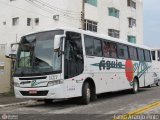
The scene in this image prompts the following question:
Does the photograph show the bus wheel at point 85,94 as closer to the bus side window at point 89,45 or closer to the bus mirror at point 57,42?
the bus side window at point 89,45

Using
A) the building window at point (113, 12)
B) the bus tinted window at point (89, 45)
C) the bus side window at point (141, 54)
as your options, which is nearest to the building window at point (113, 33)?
the building window at point (113, 12)

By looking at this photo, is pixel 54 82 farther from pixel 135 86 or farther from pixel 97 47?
pixel 135 86

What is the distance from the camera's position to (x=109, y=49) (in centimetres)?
1944

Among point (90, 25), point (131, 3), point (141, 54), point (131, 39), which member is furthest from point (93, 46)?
point (131, 3)

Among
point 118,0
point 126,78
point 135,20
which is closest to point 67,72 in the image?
point 126,78

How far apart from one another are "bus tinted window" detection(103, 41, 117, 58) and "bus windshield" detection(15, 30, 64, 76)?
411 cm

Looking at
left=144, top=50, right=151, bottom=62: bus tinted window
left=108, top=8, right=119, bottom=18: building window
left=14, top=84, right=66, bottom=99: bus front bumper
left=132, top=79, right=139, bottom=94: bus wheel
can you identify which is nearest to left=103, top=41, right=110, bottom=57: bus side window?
left=132, top=79, right=139, bottom=94: bus wheel

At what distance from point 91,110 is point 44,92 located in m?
2.04

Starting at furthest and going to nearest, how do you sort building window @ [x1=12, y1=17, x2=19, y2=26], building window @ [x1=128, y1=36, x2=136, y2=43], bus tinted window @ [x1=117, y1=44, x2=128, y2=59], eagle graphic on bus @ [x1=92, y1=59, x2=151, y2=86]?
building window @ [x1=128, y1=36, x2=136, y2=43] < building window @ [x1=12, y1=17, x2=19, y2=26] < bus tinted window @ [x1=117, y1=44, x2=128, y2=59] < eagle graphic on bus @ [x1=92, y1=59, x2=151, y2=86]

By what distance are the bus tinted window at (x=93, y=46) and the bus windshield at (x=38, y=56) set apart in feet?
6.84

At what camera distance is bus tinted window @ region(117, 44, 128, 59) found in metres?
20.8

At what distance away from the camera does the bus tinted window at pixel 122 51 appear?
2079cm

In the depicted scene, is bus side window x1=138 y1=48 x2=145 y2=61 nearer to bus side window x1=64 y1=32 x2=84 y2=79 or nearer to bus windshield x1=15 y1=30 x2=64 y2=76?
bus side window x1=64 y1=32 x2=84 y2=79

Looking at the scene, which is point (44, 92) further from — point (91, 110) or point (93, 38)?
point (93, 38)
